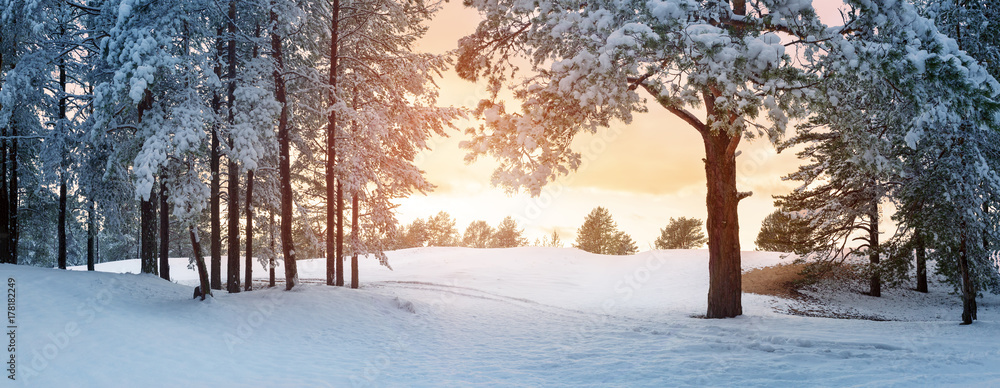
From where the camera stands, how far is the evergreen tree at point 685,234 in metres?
50.0

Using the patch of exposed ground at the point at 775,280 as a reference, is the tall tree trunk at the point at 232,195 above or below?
above

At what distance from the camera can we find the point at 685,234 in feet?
165

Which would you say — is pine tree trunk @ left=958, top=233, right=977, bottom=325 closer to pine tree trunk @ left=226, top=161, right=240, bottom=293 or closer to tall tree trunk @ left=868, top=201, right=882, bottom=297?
tall tree trunk @ left=868, top=201, right=882, bottom=297

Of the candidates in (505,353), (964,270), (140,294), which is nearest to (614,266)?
(964,270)

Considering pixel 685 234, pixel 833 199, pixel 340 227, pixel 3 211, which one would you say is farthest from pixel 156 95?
pixel 685 234

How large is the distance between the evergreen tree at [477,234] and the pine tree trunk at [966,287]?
64.6 metres

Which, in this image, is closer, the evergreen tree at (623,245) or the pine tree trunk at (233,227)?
the pine tree trunk at (233,227)

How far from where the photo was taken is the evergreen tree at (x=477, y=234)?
74.5m

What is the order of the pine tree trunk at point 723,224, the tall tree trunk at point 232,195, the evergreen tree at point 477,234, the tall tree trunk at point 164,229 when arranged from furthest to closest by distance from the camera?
1. the evergreen tree at point 477,234
2. the tall tree trunk at point 232,195
3. the tall tree trunk at point 164,229
4. the pine tree trunk at point 723,224

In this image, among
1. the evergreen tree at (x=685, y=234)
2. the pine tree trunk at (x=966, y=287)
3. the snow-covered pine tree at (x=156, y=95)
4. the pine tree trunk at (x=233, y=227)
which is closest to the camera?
the snow-covered pine tree at (x=156, y=95)

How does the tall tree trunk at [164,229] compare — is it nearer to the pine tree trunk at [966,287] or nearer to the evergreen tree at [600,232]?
the pine tree trunk at [966,287]

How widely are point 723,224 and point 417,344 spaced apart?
273 inches

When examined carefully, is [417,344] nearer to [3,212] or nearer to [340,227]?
[340,227]

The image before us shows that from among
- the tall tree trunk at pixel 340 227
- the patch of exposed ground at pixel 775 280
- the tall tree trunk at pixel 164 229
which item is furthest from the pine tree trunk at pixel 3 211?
the patch of exposed ground at pixel 775 280
